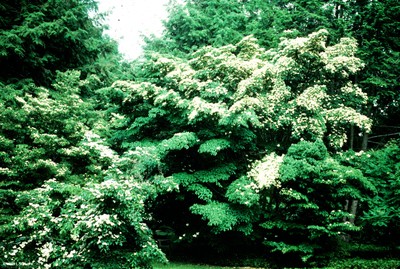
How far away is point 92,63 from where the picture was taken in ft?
55.4

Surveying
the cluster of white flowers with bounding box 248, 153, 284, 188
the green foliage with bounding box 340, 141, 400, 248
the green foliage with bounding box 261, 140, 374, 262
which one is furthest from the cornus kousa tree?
the green foliage with bounding box 340, 141, 400, 248

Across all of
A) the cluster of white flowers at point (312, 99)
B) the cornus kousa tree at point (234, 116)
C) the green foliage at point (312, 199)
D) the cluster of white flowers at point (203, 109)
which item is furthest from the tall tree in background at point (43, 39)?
the green foliage at point (312, 199)

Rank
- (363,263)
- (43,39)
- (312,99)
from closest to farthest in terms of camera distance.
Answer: (363,263) < (312,99) < (43,39)

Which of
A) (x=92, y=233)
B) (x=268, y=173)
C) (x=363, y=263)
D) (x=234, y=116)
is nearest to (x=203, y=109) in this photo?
(x=234, y=116)

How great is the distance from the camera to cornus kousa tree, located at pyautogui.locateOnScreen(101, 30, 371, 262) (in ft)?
36.2

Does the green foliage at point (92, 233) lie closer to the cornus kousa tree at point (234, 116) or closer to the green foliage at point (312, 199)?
the cornus kousa tree at point (234, 116)

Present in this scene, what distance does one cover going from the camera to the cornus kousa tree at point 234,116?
1105 cm

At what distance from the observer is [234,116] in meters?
11.1

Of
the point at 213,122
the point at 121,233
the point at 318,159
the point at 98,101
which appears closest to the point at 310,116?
the point at 318,159

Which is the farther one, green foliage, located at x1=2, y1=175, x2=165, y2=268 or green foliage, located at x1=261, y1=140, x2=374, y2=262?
green foliage, located at x1=261, y1=140, x2=374, y2=262

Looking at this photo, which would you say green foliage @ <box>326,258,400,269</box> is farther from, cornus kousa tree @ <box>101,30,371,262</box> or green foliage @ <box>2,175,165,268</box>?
green foliage @ <box>2,175,165,268</box>

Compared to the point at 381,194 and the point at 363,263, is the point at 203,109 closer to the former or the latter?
the point at 381,194

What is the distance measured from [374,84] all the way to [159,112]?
361 inches

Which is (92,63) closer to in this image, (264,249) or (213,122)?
(213,122)
